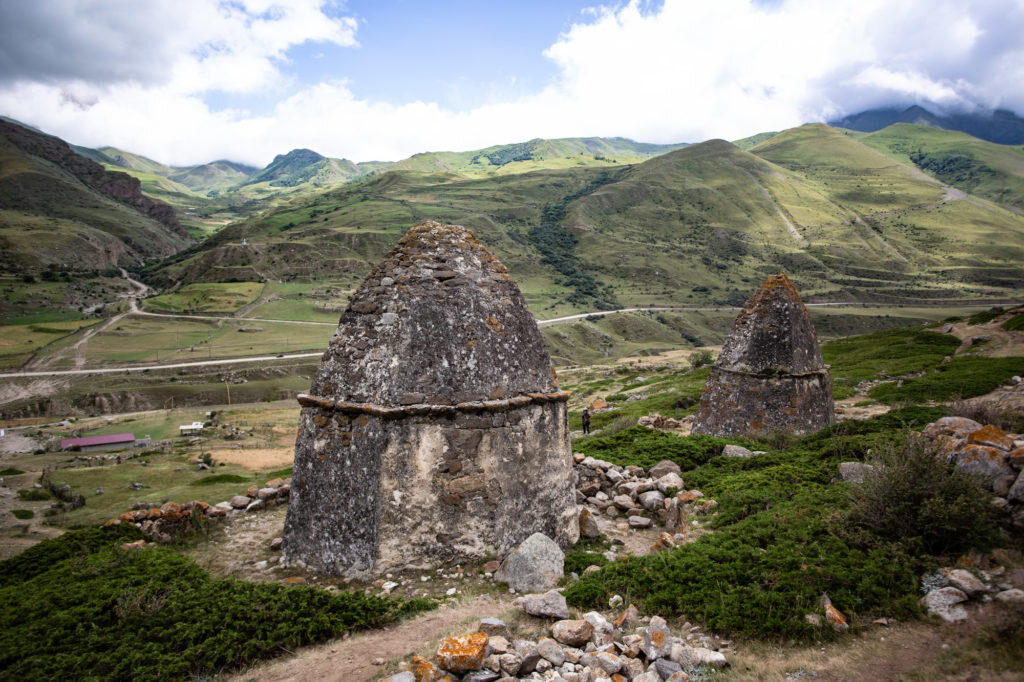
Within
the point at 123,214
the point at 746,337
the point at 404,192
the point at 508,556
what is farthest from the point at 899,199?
the point at 123,214

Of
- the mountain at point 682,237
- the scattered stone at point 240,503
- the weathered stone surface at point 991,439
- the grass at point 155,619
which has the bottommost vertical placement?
the scattered stone at point 240,503

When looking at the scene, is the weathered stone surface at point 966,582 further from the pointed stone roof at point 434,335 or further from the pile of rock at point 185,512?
the pile of rock at point 185,512

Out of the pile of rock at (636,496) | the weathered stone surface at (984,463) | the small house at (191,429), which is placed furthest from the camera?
the small house at (191,429)

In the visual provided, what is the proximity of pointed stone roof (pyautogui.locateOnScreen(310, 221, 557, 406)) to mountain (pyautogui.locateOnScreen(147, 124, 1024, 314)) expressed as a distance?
A: 84.3m

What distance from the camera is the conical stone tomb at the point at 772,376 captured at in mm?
13406

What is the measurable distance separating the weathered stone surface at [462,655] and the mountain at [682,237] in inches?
3461

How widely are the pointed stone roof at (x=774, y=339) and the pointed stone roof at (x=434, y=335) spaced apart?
8009 millimetres

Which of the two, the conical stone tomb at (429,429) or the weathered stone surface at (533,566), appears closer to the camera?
the weathered stone surface at (533,566)

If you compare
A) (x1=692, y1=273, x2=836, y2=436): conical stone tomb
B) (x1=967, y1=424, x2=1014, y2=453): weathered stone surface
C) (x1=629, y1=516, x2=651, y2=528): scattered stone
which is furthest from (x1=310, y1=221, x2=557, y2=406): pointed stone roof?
(x1=692, y1=273, x2=836, y2=436): conical stone tomb

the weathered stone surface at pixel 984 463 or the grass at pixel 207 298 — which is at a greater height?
the grass at pixel 207 298

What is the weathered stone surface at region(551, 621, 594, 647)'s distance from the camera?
16.5 ft

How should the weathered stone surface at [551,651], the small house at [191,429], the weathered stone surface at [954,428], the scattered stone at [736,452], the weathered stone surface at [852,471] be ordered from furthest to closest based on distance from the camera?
the small house at [191,429], the scattered stone at [736,452], the weathered stone surface at [852,471], the weathered stone surface at [954,428], the weathered stone surface at [551,651]

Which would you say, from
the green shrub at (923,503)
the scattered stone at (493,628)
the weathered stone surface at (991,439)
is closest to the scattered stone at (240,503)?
the scattered stone at (493,628)

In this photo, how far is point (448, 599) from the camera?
6484 mm
